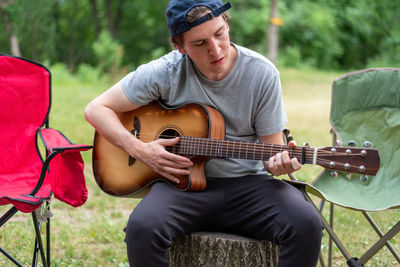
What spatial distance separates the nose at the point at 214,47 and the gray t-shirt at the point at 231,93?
0.16 metres

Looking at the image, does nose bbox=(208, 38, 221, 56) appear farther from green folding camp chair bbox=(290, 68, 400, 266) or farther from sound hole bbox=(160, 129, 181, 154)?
green folding camp chair bbox=(290, 68, 400, 266)

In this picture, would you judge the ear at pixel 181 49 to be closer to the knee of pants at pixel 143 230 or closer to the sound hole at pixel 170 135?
the sound hole at pixel 170 135

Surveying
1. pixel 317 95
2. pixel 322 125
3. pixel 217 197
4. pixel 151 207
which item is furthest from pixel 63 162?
pixel 317 95

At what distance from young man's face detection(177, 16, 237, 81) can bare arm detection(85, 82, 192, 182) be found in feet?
1.22

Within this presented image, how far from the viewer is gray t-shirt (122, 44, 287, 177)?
225cm

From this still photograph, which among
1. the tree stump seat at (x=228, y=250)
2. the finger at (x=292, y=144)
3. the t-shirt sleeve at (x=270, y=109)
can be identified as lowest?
the tree stump seat at (x=228, y=250)

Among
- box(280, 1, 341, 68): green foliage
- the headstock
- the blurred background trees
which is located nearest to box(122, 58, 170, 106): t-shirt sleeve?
the headstock

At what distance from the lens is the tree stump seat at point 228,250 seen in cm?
217

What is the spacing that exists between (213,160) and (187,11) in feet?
2.27

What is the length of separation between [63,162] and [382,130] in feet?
5.76

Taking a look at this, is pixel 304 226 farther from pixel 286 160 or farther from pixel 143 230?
pixel 143 230

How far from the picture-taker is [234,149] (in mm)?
2172

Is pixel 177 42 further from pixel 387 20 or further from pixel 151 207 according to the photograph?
pixel 387 20

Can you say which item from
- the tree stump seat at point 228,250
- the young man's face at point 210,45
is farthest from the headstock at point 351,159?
the young man's face at point 210,45
